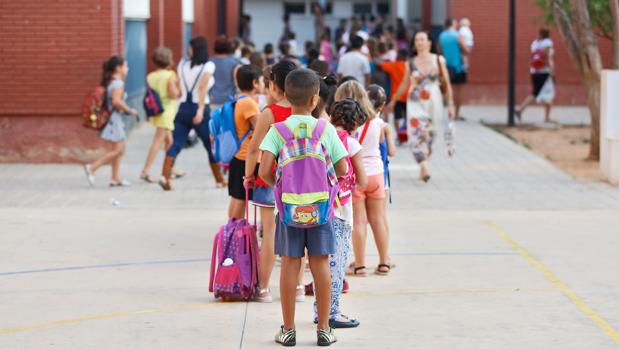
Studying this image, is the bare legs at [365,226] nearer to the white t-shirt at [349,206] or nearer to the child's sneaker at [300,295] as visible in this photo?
the child's sneaker at [300,295]

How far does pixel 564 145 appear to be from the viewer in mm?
18828

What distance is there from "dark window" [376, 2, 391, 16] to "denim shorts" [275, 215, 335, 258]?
146 ft

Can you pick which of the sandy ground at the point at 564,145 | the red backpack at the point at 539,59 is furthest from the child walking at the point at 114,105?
the red backpack at the point at 539,59

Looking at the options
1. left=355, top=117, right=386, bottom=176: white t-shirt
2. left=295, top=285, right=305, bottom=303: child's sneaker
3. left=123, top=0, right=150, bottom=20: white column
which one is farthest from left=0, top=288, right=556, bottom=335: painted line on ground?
left=123, top=0, right=150, bottom=20: white column

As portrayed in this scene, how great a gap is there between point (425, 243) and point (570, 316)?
9.26 ft

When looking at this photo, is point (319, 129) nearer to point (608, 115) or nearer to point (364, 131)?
point (364, 131)

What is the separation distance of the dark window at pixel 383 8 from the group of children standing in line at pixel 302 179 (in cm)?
4210

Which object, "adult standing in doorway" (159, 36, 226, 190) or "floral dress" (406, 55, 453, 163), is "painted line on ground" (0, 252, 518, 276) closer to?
"adult standing in doorway" (159, 36, 226, 190)

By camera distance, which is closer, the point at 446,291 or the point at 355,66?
the point at 446,291

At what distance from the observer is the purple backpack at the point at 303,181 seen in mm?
6840

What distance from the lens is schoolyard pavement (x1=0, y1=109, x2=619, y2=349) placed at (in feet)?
24.2

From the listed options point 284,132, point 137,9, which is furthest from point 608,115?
point 137,9

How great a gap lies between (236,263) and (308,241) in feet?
4.10

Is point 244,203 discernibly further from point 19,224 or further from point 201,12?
point 201,12
